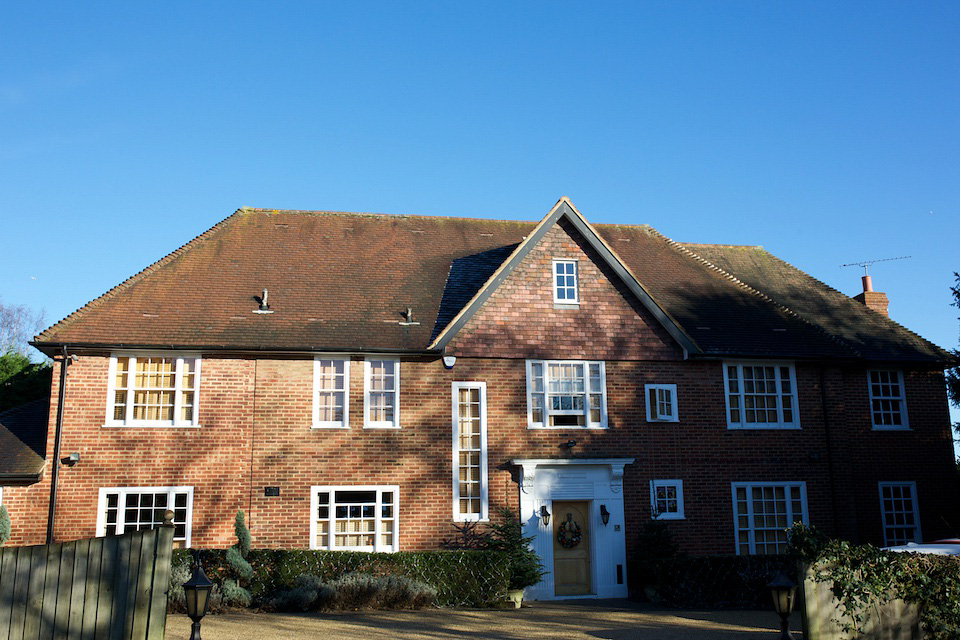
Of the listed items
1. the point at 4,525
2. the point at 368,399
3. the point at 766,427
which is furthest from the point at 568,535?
the point at 4,525

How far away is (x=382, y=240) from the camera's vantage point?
2531 cm

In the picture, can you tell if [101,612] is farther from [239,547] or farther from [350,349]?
[350,349]

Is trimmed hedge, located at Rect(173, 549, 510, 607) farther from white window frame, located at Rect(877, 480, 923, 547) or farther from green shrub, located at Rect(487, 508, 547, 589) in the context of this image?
white window frame, located at Rect(877, 480, 923, 547)

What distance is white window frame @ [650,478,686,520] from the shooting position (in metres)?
21.1

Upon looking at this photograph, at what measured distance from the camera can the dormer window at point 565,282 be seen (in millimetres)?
22031

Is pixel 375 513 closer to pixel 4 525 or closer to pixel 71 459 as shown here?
pixel 71 459

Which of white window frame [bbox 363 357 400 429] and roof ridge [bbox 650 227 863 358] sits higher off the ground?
roof ridge [bbox 650 227 863 358]

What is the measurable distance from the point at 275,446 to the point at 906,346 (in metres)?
18.0

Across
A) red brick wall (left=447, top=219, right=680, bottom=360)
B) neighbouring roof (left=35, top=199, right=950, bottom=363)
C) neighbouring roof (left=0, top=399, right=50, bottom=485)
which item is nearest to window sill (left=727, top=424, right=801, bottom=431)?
neighbouring roof (left=35, top=199, right=950, bottom=363)

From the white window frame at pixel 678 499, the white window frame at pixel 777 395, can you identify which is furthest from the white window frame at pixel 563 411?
the white window frame at pixel 777 395

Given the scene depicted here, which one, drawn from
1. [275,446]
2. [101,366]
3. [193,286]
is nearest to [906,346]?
[275,446]

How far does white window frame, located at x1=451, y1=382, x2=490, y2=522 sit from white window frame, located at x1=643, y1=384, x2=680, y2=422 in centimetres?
421

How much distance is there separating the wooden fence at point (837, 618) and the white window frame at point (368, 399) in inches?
408

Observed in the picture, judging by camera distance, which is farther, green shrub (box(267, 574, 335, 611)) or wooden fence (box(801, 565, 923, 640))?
green shrub (box(267, 574, 335, 611))
